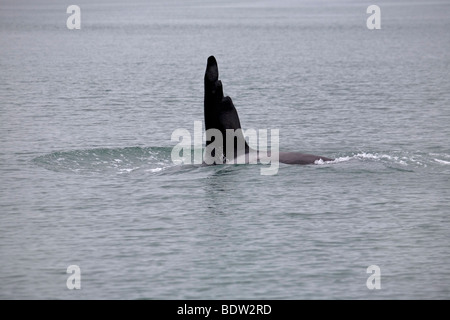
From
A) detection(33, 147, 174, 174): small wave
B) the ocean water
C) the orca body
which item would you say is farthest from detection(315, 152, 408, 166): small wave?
detection(33, 147, 174, 174): small wave

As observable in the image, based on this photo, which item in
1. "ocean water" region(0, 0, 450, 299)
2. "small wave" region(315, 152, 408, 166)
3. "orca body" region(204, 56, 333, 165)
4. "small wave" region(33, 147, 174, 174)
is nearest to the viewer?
"ocean water" region(0, 0, 450, 299)

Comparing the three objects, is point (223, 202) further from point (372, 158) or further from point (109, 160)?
point (109, 160)

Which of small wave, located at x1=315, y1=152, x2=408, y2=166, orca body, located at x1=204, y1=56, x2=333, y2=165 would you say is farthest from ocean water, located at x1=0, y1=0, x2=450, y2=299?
orca body, located at x1=204, y1=56, x2=333, y2=165

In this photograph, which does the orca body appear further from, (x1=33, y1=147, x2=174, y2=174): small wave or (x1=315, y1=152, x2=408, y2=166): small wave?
(x1=315, y1=152, x2=408, y2=166): small wave

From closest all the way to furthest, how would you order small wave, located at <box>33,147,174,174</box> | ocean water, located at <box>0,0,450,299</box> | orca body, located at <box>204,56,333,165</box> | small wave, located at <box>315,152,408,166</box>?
1. ocean water, located at <box>0,0,450,299</box>
2. orca body, located at <box>204,56,333,165</box>
3. small wave, located at <box>315,152,408,166</box>
4. small wave, located at <box>33,147,174,174</box>

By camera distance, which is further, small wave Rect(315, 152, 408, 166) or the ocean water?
small wave Rect(315, 152, 408, 166)

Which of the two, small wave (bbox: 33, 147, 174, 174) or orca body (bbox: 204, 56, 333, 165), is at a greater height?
orca body (bbox: 204, 56, 333, 165)

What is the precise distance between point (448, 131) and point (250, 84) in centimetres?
2539

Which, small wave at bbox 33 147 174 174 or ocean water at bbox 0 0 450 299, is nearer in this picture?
ocean water at bbox 0 0 450 299

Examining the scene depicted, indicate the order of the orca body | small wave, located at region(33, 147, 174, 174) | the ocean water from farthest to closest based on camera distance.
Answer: small wave, located at region(33, 147, 174, 174)
the orca body
the ocean water

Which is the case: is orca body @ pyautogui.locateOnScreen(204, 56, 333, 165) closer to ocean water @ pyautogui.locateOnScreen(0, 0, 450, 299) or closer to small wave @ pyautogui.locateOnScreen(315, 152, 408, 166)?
ocean water @ pyautogui.locateOnScreen(0, 0, 450, 299)

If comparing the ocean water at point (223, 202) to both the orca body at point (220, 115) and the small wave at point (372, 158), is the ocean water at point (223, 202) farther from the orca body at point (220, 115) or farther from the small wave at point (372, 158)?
the orca body at point (220, 115)

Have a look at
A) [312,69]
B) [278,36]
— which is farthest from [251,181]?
[278,36]

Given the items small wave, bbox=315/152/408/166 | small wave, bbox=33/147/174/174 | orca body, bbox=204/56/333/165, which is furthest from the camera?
small wave, bbox=33/147/174/174
